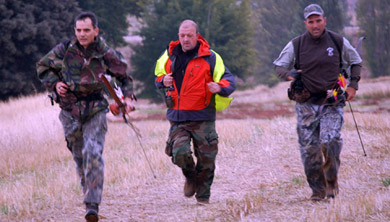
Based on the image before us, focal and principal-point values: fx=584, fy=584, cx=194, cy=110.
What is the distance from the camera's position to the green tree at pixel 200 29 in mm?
41719

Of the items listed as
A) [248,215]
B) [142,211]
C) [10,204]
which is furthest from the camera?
[10,204]

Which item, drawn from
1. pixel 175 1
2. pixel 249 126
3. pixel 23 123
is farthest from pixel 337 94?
pixel 175 1

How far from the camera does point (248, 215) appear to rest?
20.7ft

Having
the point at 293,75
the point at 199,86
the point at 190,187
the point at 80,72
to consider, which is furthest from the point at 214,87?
the point at 80,72

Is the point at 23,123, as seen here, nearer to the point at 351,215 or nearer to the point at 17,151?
the point at 17,151

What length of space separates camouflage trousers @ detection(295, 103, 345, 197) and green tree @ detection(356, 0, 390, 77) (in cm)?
4565

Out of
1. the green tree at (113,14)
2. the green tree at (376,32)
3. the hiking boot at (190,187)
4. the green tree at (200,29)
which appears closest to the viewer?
the hiking boot at (190,187)

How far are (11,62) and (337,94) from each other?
891 inches

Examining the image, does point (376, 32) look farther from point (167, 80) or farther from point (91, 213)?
point (91, 213)

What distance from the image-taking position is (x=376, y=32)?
51.2 meters

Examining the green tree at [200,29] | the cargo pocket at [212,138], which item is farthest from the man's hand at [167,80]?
the green tree at [200,29]

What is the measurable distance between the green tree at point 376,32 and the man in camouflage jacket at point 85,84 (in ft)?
155

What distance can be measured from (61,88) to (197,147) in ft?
6.37

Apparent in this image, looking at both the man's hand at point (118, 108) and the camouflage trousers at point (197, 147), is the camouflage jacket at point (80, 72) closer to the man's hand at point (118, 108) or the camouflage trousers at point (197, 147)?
the man's hand at point (118, 108)
